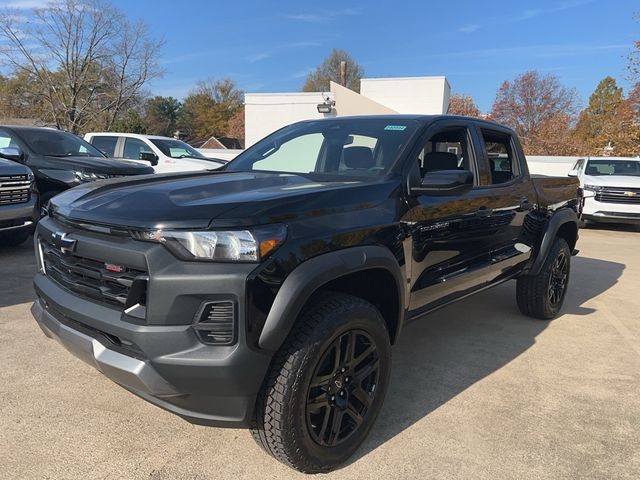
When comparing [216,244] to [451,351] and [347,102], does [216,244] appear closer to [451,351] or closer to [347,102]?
[451,351]

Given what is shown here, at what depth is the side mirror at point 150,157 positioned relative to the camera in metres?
10.5

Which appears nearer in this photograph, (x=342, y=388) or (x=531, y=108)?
(x=342, y=388)

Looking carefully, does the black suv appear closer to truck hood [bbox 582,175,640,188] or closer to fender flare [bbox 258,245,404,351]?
fender flare [bbox 258,245,404,351]

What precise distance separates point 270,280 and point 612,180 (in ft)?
39.1

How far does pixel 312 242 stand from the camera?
2238mm

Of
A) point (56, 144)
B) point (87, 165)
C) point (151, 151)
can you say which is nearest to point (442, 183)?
point (87, 165)

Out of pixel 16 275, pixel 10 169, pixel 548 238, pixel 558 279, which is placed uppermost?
pixel 10 169

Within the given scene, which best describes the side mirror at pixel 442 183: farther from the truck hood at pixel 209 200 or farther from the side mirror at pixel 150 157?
the side mirror at pixel 150 157

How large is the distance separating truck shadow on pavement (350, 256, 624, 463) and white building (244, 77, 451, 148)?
16.2 metres

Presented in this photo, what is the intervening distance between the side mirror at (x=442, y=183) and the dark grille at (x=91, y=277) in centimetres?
162

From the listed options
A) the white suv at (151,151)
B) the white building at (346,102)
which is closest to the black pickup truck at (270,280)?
the white suv at (151,151)

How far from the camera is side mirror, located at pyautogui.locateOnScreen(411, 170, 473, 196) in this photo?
9.20ft

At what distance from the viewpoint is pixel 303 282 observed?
6.95ft

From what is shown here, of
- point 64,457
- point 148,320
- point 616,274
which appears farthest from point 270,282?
point 616,274
